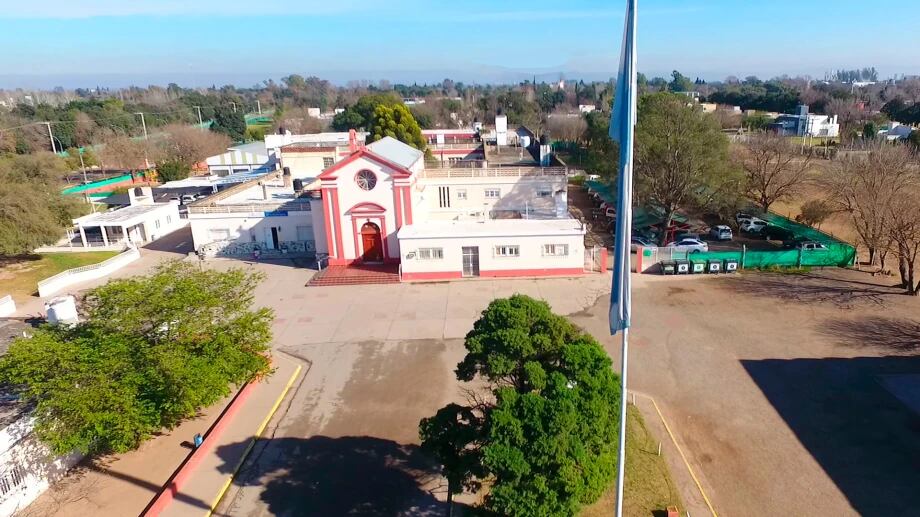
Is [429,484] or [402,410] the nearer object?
[429,484]

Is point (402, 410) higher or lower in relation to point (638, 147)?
lower

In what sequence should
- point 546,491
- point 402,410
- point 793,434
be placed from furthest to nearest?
point 402,410 → point 793,434 → point 546,491

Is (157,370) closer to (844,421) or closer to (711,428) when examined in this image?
(711,428)

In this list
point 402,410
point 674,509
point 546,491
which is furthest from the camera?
point 402,410

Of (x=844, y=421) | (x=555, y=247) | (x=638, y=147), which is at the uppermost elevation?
(x=638, y=147)

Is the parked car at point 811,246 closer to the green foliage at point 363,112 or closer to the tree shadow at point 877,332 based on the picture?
the tree shadow at point 877,332

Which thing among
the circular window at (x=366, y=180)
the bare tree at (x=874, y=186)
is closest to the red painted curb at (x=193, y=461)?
the circular window at (x=366, y=180)

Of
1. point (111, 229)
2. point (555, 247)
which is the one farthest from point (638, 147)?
point (111, 229)
